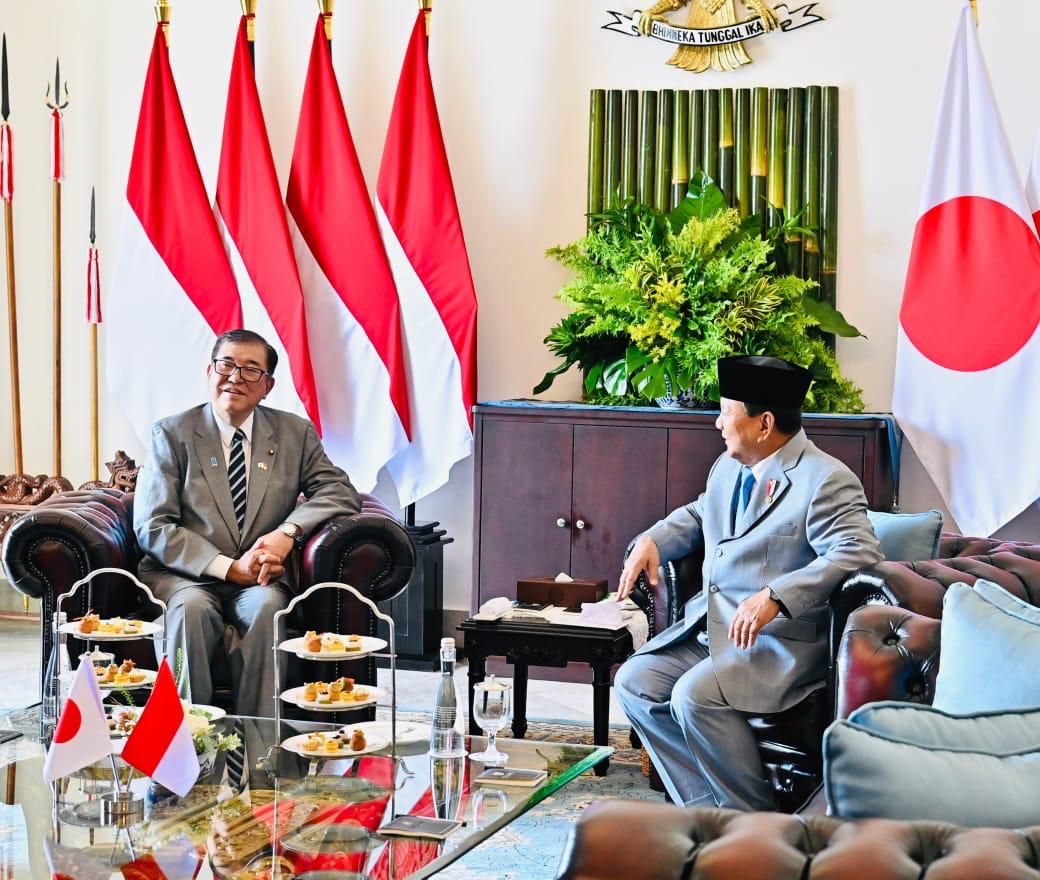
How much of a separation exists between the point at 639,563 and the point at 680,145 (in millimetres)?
2444

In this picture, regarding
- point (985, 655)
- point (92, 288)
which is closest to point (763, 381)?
point (985, 655)

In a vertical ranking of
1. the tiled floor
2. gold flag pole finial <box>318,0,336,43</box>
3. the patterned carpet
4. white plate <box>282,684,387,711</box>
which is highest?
gold flag pole finial <box>318,0,336,43</box>

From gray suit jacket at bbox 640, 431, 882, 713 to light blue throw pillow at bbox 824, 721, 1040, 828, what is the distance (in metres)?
1.55

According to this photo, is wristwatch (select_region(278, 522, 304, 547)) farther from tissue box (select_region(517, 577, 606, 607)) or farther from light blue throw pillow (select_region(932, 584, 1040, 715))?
light blue throw pillow (select_region(932, 584, 1040, 715))

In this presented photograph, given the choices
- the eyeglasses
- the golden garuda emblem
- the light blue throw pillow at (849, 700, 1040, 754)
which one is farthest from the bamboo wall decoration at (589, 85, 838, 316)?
the light blue throw pillow at (849, 700, 1040, 754)

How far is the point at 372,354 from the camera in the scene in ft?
17.9

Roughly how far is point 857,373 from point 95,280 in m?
3.25

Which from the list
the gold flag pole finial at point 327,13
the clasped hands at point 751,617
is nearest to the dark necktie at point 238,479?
the clasped hands at point 751,617

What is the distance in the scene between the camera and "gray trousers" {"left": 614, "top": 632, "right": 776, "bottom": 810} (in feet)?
10.2

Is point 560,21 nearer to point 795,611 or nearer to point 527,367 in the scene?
point 527,367

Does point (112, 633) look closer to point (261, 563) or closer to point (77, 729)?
point (77, 729)

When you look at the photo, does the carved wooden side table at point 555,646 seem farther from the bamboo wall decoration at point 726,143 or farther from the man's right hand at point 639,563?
the bamboo wall decoration at point 726,143

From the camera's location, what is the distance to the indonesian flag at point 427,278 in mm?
5395

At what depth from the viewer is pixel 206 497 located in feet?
13.3
